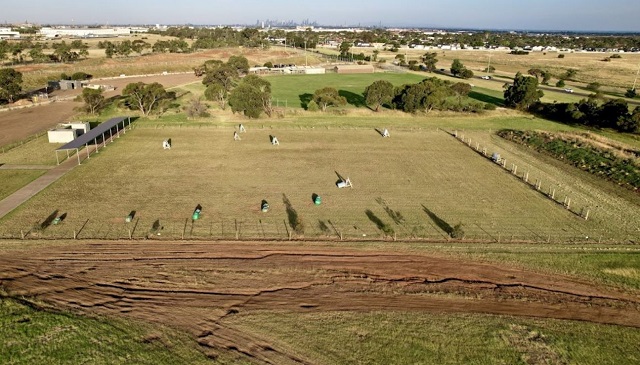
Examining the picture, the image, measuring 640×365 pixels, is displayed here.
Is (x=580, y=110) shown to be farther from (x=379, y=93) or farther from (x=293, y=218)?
(x=293, y=218)

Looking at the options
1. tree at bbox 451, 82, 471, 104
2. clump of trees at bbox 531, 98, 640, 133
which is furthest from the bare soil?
clump of trees at bbox 531, 98, 640, 133

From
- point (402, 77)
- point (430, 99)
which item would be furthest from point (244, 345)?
point (402, 77)

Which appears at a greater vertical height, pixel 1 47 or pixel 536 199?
pixel 1 47

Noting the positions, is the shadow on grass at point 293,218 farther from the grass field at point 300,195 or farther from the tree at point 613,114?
the tree at point 613,114

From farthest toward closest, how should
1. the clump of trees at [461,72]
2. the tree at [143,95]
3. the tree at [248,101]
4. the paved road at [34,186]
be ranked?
the clump of trees at [461,72] < the tree at [143,95] < the tree at [248,101] < the paved road at [34,186]

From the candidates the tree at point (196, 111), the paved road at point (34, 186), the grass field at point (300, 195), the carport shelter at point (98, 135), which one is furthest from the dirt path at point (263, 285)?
the tree at point (196, 111)

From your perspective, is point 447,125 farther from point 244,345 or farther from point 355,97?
point 244,345
